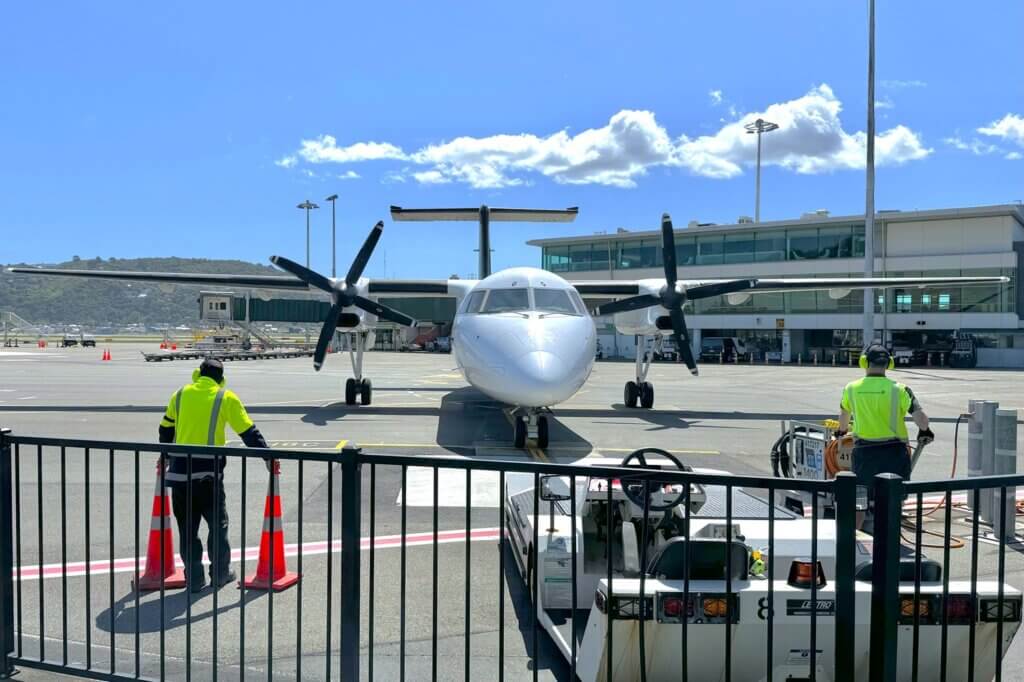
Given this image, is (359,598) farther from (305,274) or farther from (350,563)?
(305,274)

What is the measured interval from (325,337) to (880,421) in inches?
521

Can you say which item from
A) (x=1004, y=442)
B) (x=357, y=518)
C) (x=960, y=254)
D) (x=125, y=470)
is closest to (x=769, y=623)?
(x=357, y=518)

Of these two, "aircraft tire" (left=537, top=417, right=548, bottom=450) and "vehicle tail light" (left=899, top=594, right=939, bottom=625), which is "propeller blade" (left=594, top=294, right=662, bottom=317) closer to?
"aircraft tire" (left=537, top=417, right=548, bottom=450)

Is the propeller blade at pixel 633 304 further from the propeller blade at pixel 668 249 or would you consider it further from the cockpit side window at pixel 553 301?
the cockpit side window at pixel 553 301

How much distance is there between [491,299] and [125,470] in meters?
6.04

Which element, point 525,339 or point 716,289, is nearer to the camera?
point 525,339

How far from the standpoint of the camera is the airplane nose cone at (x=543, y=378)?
10.5 metres

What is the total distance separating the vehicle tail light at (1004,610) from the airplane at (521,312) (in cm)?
739

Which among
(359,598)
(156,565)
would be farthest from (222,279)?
(359,598)

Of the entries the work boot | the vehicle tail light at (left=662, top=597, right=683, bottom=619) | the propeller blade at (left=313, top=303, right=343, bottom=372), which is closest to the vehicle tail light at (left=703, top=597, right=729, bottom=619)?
the vehicle tail light at (left=662, top=597, right=683, bottom=619)

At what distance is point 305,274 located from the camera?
18.4m

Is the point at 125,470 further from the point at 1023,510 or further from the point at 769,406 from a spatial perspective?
the point at 769,406

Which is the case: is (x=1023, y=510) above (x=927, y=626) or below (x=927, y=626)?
below

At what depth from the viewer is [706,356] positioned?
2170 inches
